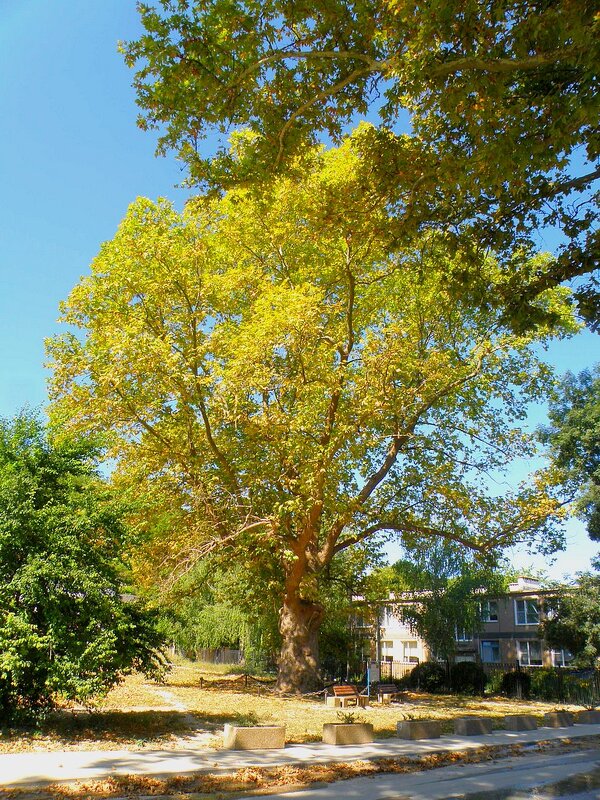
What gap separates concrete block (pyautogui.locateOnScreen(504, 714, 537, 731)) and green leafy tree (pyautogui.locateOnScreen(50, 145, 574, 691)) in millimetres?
5525

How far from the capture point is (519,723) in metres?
14.6

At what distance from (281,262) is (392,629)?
124 ft

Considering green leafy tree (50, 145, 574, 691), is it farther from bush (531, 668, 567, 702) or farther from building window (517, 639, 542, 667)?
building window (517, 639, 542, 667)

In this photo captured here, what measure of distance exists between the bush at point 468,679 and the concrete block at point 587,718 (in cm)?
1003

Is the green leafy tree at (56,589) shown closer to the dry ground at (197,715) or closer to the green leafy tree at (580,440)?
the dry ground at (197,715)

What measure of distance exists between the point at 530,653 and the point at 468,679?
1329 centimetres

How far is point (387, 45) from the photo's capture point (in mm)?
8758

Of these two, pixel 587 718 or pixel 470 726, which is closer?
pixel 470 726

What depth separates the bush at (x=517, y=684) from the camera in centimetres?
2559

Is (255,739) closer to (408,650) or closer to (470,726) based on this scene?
(470,726)

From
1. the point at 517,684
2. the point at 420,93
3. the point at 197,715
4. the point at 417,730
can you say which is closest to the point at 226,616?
the point at 517,684

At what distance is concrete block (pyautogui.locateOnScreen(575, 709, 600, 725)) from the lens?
16984mm

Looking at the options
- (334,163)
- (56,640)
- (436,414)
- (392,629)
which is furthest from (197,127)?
(392,629)

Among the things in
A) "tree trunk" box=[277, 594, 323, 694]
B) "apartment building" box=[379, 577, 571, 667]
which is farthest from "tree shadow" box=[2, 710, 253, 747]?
"apartment building" box=[379, 577, 571, 667]
